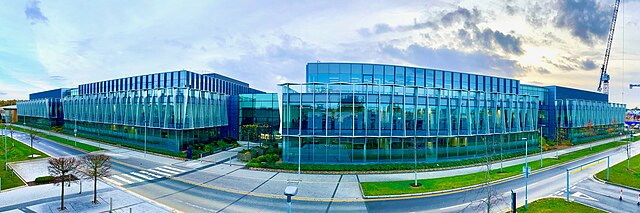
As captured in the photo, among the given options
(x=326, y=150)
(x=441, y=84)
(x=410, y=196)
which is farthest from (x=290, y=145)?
(x=441, y=84)

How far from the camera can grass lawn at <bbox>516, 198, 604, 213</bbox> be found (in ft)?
73.2

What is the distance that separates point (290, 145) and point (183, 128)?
19867 millimetres

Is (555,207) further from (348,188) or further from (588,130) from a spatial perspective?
(588,130)

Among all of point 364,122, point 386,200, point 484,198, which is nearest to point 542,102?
point 364,122

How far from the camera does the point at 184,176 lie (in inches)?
1296

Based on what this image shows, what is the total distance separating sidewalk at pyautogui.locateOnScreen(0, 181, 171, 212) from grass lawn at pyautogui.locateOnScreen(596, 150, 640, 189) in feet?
136

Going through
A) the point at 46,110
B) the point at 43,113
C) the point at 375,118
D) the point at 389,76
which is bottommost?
the point at 43,113

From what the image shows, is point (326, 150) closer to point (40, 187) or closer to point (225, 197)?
point (225, 197)

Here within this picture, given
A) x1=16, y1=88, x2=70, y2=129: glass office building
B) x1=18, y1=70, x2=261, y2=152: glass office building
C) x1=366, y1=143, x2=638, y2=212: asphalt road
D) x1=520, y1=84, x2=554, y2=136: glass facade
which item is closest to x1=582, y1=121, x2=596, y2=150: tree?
x1=520, y1=84, x2=554, y2=136: glass facade

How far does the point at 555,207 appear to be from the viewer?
904 inches

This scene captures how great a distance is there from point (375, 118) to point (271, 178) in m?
14.3

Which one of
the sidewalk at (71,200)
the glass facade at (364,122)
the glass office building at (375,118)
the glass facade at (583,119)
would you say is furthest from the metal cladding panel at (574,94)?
the sidewalk at (71,200)

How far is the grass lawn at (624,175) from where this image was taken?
3139 cm

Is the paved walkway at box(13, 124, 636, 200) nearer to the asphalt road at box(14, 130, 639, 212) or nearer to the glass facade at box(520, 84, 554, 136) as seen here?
the asphalt road at box(14, 130, 639, 212)
